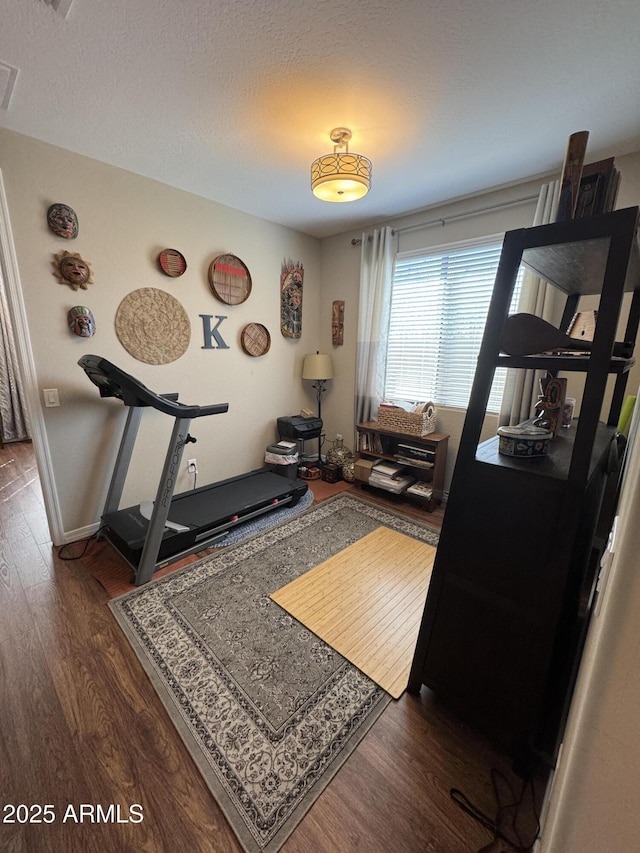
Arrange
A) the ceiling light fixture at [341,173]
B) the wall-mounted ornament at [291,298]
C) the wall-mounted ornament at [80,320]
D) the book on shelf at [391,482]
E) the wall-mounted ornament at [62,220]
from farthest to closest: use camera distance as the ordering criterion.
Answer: the wall-mounted ornament at [291,298], the book on shelf at [391,482], the wall-mounted ornament at [80,320], the wall-mounted ornament at [62,220], the ceiling light fixture at [341,173]

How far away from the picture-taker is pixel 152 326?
2488mm

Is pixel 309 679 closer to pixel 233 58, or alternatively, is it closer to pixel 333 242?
pixel 233 58

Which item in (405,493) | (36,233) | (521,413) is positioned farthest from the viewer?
(405,493)

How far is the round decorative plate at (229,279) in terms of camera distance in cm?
274

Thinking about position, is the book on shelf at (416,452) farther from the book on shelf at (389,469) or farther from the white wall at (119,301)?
the white wall at (119,301)

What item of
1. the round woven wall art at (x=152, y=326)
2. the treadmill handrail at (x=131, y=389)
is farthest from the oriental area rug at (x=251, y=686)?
the round woven wall art at (x=152, y=326)

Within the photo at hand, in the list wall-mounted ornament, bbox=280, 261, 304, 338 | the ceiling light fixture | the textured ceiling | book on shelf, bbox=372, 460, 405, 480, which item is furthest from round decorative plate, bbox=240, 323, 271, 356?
book on shelf, bbox=372, 460, 405, 480

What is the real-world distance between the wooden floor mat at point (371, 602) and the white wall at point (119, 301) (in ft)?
5.06

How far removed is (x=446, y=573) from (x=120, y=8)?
2.32 metres

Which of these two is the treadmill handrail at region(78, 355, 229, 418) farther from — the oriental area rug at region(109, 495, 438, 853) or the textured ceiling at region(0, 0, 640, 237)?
the textured ceiling at region(0, 0, 640, 237)

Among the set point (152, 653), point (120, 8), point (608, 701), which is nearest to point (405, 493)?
point (152, 653)

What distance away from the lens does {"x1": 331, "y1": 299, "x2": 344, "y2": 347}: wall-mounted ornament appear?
11.6 ft

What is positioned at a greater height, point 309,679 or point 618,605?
point 618,605

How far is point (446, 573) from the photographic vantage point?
1.21 m
